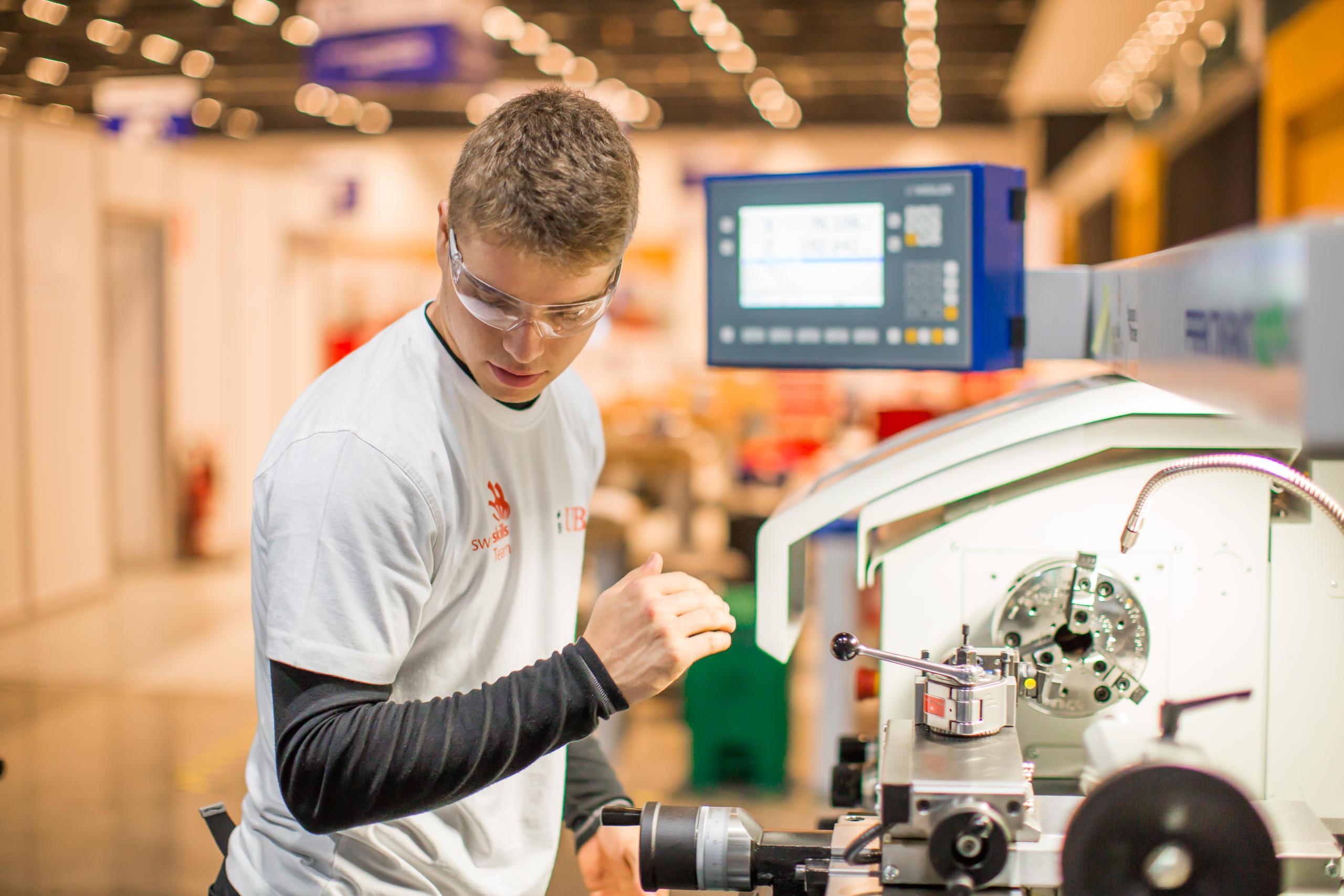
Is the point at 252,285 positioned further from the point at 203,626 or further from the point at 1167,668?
the point at 1167,668

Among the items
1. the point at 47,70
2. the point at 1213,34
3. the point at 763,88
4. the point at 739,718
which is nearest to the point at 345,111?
the point at 47,70

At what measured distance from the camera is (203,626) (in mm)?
5727

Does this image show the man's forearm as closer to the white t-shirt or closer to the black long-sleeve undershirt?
the white t-shirt

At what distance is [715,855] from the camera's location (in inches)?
38.2

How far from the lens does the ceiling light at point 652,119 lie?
494 inches

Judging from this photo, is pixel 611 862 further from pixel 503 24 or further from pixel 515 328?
pixel 503 24

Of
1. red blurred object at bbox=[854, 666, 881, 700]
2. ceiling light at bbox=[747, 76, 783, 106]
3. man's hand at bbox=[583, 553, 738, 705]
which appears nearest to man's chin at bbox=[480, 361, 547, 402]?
man's hand at bbox=[583, 553, 738, 705]

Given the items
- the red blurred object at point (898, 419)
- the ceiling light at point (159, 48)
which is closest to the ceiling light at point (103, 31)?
the ceiling light at point (159, 48)

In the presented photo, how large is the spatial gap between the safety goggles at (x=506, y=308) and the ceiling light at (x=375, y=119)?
40.0 ft

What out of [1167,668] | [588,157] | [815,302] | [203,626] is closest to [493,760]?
[588,157]

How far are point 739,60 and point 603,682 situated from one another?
32.5 ft

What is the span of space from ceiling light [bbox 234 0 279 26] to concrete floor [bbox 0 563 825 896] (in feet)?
16.0

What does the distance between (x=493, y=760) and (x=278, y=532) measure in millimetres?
276

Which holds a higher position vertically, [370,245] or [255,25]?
[255,25]
